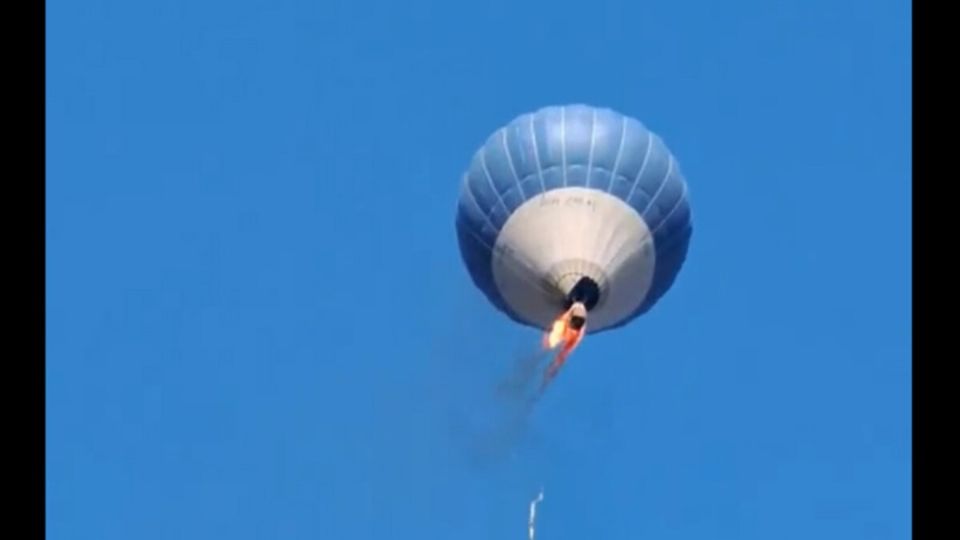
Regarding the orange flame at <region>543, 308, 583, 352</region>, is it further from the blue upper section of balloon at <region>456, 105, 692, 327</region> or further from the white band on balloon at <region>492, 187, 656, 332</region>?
the blue upper section of balloon at <region>456, 105, 692, 327</region>

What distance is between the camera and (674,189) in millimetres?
25969

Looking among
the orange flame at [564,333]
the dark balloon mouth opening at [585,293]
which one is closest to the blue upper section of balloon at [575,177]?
the orange flame at [564,333]

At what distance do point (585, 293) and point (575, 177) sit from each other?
1.63m

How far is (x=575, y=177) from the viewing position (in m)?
25.3

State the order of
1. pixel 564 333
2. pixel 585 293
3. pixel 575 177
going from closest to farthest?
pixel 585 293
pixel 564 333
pixel 575 177

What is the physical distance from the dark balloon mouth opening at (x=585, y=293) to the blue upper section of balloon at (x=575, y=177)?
1202 mm

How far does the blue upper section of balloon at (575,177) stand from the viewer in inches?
1001

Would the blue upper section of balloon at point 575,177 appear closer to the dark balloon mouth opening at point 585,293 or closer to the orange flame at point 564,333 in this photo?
the orange flame at point 564,333

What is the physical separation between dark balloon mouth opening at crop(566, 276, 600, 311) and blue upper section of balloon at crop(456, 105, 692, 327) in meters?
1.20

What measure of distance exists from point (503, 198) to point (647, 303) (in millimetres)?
2459

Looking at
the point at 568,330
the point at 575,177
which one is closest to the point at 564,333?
the point at 568,330

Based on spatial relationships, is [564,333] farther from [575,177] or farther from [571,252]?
[575,177]
